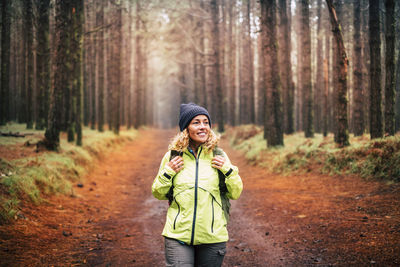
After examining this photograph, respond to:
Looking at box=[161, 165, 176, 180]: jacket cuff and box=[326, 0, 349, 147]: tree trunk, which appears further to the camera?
box=[326, 0, 349, 147]: tree trunk

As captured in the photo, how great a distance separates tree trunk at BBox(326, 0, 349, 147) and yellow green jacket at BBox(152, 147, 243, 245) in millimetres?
9829

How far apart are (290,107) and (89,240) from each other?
15513mm

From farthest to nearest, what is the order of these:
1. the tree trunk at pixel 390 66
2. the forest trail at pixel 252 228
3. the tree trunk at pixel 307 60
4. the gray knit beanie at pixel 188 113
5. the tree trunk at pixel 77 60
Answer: the tree trunk at pixel 307 60
the tree trunk at pixel 77 60
the tree trunk at pixel 390 66
the forest trail at pixel 252 228
the gray knit beanie at pixel 188 113

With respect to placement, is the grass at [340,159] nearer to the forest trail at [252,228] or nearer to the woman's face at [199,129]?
the forest trail at [252,228]

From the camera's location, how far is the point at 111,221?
7152mm

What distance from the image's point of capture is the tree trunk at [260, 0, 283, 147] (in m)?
14.6

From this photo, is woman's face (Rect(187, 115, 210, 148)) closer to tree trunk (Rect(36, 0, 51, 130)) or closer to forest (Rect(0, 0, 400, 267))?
forest (Rect(0, 0, 400, 267))

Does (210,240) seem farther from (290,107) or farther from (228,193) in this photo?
(290,107)

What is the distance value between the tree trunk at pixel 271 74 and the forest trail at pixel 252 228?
16.8 feet

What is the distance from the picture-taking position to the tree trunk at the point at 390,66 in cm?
1030

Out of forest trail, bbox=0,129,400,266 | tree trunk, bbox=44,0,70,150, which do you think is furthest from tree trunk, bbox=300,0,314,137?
tree trunk, bbox=44,0,70,150

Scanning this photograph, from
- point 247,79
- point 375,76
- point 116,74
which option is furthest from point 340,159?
point 247,79

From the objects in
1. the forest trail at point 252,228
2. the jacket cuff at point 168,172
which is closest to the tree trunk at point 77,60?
the forest trail at point 252,228

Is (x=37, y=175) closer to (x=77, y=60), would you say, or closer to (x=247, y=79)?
(x=77, y=60)
